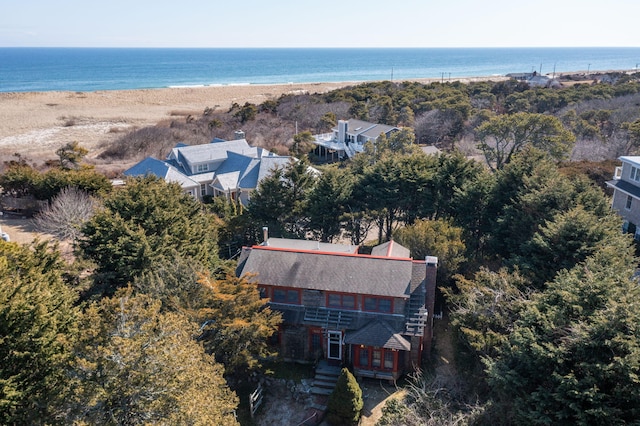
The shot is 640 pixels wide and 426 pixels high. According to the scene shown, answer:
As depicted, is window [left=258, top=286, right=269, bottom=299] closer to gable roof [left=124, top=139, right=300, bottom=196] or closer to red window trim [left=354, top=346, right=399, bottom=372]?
red window trim [left=354, top=346, right=399, bottom=372]

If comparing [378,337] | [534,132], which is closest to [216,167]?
[378,337]

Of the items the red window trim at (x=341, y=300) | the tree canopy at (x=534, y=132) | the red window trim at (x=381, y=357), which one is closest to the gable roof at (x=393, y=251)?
the red window trim at (x=341, y=300)

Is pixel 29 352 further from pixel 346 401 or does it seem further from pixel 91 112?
pixel 91 112

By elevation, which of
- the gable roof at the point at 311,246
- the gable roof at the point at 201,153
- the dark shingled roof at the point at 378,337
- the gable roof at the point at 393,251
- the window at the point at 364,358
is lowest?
the window at the point at 364,358

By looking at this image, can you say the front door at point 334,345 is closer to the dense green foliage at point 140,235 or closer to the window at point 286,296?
the window at point 286,296

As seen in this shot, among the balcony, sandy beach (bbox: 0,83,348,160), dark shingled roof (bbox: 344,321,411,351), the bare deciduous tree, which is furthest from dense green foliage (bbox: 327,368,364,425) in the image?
sandy beach (bbox: 0,83,348,160)

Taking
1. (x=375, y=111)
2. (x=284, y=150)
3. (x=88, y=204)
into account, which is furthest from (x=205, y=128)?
(x=88, y=204)

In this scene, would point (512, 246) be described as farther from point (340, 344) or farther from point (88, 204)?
point (88, 204)
